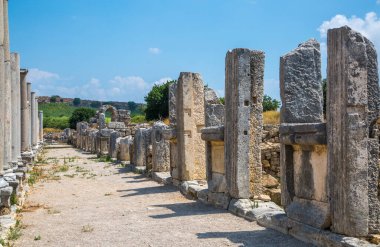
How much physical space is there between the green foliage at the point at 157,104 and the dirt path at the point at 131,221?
3746 centimetres

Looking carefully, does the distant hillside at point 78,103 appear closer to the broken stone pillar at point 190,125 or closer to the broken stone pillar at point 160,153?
the broken stone pillar at point 160,153

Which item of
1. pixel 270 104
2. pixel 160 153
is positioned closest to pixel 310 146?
pixel 160 153

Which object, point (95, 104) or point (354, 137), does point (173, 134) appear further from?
point (95, 104)

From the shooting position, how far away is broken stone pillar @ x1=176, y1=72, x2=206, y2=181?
11.7 m

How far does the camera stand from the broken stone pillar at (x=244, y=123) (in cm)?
823

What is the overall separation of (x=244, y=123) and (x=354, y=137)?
3.30 meters

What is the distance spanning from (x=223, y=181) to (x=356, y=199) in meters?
4.10

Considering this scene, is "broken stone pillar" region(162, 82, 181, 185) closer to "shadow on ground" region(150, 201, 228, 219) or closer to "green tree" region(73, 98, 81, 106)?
"shadow on ground" region(150, 201, 228, 219)

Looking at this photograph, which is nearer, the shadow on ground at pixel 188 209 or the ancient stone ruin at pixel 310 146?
the ancient stone ruin at pixel 310 146

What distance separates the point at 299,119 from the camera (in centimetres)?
625

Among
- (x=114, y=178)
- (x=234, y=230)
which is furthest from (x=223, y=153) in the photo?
(x=114, y=178)

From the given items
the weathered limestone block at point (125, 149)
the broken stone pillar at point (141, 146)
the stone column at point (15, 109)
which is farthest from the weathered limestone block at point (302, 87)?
the weathered limestone block at point (125, 149)

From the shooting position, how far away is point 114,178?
15.6m

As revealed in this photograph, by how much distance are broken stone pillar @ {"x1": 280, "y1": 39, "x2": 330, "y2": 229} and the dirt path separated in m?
0.56
